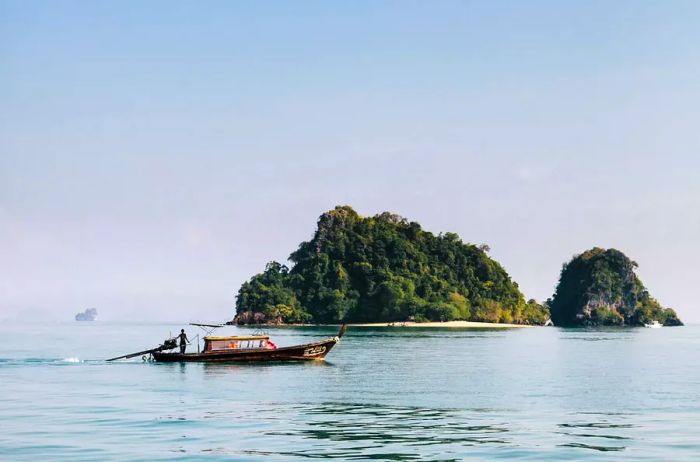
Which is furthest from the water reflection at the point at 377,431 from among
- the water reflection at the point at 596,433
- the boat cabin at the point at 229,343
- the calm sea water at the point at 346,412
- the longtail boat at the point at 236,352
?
the boat cabin at the point at 229,343

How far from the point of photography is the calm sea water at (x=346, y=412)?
30.4 m

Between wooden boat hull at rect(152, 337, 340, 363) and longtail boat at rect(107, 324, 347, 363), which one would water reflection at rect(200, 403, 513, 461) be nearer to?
wooden boat hull at rect(152, 337, 340, 363)

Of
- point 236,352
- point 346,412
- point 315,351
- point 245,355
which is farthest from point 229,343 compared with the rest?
point 346,412

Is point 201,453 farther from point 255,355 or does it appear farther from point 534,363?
point 534,363

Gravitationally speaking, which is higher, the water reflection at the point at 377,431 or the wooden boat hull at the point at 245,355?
the wooden boat hull at the point at 245,355

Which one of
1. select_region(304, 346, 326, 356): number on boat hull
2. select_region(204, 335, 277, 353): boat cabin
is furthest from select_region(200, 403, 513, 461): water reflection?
select_region(304, 346, 326, 356): number on boat hull

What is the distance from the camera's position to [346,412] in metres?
40.3

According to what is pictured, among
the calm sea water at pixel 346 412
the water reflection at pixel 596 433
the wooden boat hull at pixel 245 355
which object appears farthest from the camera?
the wooden boat hull at pixel 245 355

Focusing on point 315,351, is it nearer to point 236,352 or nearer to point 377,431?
point 236,352

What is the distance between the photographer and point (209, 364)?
69.1 m

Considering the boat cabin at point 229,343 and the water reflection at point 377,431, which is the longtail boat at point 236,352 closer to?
the boat cabin at point 229,343

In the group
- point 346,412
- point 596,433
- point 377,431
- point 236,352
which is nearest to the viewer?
point 377,431

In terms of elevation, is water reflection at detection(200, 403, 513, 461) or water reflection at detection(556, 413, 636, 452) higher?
water reflection at detection(200, 403, 513, 461)

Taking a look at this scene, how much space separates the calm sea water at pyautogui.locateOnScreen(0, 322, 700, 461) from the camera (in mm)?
30391
